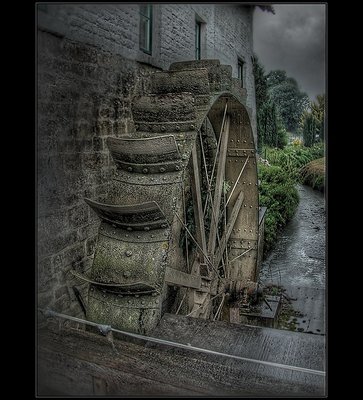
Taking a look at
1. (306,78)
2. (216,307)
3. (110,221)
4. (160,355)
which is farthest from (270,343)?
(216,307)

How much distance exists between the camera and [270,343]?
83.9 inches

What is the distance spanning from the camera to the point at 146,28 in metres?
3.74

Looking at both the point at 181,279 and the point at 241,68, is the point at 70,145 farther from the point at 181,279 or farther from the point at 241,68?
the point at 241,68

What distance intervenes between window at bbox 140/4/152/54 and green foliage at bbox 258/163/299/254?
1.81 metres

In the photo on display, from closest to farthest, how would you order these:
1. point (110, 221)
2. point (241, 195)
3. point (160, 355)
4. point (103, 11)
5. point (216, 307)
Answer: point (160, 355) → point (110, 221) → point (103, 11) → point (216, 307) → point (241, 195)

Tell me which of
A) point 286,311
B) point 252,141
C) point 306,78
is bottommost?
point 286,311

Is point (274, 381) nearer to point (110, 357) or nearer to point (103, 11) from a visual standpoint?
point (110, 357)

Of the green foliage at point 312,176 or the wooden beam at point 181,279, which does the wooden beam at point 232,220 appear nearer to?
the green foliage at point 312,176

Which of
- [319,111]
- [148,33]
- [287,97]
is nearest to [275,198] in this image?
[287,97]

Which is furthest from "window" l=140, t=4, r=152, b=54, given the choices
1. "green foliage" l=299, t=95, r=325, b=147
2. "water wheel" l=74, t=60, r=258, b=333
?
"green foliage" l=299, t=95, r=325, b=147

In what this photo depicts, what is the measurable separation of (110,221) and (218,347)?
1.00 meters

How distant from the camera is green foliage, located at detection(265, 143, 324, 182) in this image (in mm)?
2963

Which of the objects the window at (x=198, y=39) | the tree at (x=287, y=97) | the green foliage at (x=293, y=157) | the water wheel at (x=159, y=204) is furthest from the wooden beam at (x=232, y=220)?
the window at (x=198, y=39)

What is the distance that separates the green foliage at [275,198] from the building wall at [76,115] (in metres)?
1.76
